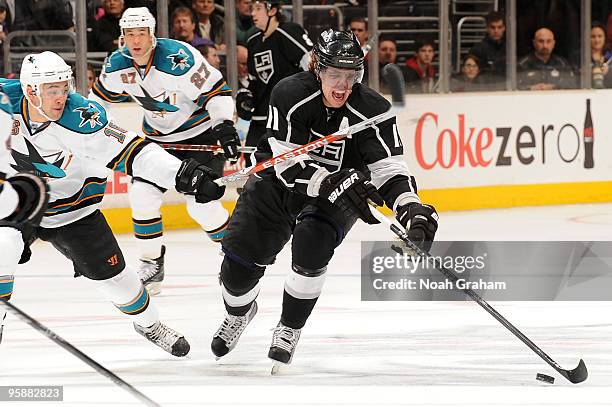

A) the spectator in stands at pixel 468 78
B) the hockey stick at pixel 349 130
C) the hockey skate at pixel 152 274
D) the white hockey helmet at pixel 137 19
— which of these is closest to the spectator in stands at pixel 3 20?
the white hockey helmet at pixel 137 19

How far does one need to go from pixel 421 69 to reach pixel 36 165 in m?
5.17

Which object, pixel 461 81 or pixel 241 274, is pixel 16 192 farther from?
pixel 461 81

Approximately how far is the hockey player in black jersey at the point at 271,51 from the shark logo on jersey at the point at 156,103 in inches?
40.6

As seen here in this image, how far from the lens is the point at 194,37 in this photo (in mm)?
8023

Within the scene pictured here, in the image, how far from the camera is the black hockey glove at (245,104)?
22.6 feet

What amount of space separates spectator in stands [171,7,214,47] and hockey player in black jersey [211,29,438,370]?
12.8 ft

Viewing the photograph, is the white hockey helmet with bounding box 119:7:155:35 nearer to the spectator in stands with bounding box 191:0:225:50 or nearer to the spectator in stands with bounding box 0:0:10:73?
the spectator in stands with bounding box 0:0:10:73

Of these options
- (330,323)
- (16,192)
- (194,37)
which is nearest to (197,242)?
(194,37)

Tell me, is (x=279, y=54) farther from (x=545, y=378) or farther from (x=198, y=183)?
(x=545, y=378)

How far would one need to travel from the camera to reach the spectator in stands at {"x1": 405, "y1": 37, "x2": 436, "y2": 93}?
8.80 m

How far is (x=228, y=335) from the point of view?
4297 millimetres

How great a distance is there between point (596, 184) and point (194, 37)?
3.05m

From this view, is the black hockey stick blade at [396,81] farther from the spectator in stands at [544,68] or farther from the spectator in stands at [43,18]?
the spectator in stands at [544,68]

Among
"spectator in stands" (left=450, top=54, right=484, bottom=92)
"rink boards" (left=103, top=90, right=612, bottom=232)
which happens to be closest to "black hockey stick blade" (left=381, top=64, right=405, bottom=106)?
"rink boards" (left=103, top=90, right=612, bottom=232)
